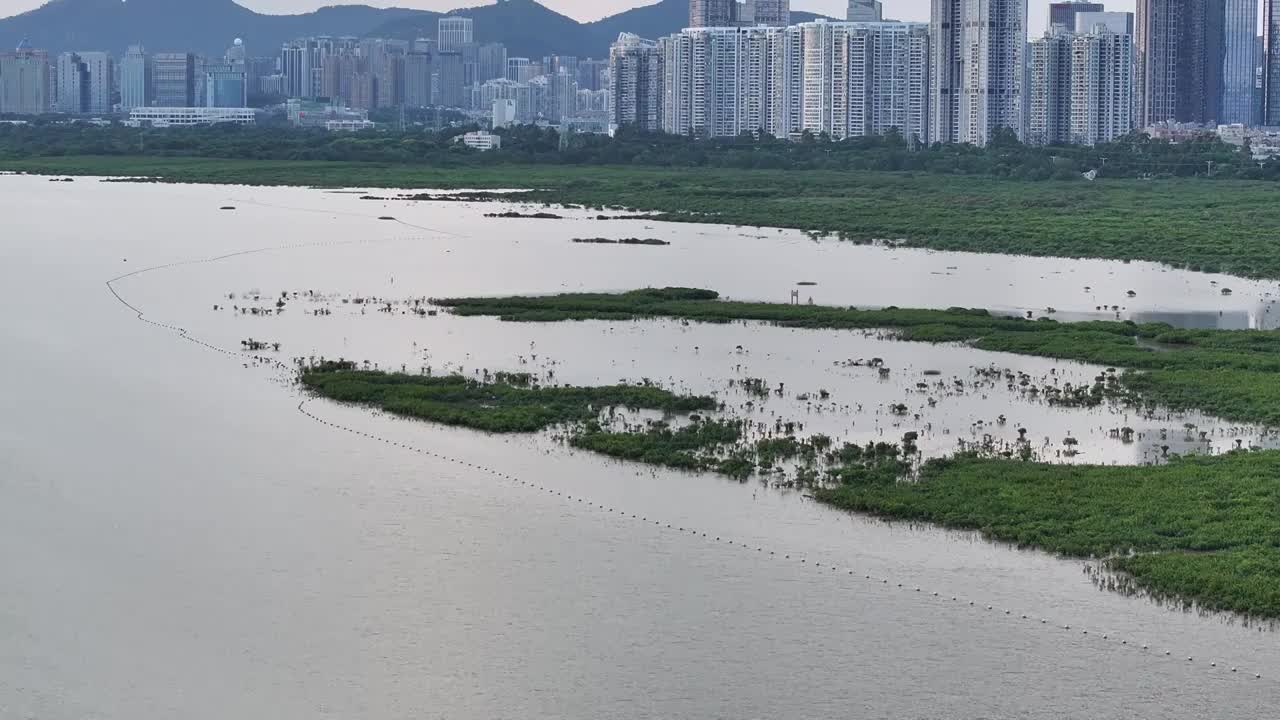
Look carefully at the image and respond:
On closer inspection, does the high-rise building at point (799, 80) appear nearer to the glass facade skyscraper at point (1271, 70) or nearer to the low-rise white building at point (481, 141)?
the low-rise white building at point (481, 141)

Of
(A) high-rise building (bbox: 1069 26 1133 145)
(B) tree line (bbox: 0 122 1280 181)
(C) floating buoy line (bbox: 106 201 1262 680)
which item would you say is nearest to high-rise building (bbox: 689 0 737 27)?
(A) high-rise building (bbox: 1069 26 1133 145)

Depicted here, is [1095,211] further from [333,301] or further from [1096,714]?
[1096,714]

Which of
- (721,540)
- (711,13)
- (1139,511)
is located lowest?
(721,540)

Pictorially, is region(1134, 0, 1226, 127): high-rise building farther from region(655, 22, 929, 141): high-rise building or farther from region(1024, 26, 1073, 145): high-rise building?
region(655, 22, 929, 141): high-rise building

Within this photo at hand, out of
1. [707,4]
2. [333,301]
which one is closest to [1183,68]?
[707,4]

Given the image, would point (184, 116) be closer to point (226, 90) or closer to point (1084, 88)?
point (226, 90)

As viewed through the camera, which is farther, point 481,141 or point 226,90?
point 226,90

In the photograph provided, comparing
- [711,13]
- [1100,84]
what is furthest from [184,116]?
[1100,84]
